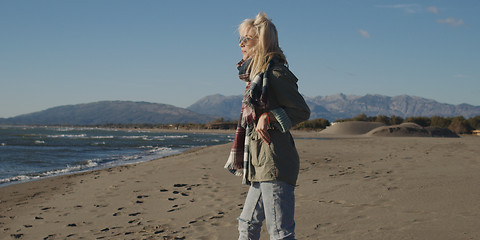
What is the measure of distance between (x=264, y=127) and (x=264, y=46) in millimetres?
515

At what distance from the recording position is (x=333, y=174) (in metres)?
8.82

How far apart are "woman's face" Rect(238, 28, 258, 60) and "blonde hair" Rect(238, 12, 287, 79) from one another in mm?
34

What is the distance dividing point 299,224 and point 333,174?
4.47 m

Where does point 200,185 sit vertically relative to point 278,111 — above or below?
below

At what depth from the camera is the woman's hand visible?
7.52 feet

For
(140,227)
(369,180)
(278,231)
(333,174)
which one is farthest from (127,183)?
(278,231)

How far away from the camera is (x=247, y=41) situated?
2.53 meters

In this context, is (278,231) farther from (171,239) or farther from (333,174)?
(333,174)

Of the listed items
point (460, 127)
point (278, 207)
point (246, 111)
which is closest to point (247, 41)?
point (246, 111)

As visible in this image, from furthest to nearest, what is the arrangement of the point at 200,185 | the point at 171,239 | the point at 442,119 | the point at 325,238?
the point at 442,119, the point at 200,185, the point at 171,239, the point at 325,238

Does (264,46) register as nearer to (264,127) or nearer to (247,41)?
(247,41)

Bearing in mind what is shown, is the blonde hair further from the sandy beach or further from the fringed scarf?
the sandy beach

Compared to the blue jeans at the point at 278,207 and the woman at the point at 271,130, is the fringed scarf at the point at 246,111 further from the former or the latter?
the blue jeans at the point at 278,207

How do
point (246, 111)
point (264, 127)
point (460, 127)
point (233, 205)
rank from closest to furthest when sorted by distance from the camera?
point (264, 127) → point (246, 111) → point (233, 205) → point (460, 127)
